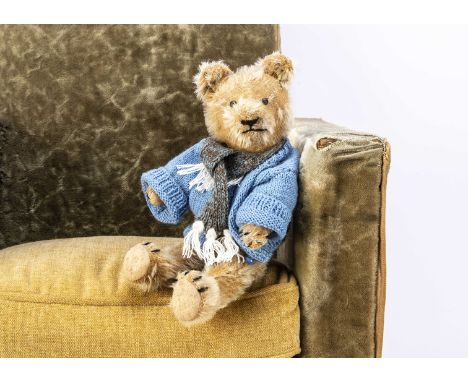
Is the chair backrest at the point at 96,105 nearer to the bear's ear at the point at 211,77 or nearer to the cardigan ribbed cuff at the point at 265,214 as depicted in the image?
the bear's ear at the point at 211,77

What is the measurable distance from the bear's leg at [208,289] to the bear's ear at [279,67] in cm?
38

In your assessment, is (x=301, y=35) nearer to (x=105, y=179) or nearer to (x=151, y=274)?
(x=105, y=179)

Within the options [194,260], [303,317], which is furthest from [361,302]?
[194,260]

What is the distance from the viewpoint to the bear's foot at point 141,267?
105cm

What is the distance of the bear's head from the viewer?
1.09 metres

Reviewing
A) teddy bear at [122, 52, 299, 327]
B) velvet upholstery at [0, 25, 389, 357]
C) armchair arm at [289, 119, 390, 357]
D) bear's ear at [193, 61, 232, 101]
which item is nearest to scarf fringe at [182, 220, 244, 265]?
teddy bear at [122, 52, 299, 327]

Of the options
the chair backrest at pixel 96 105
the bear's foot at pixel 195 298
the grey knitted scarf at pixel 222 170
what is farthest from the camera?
the chair backrest at pixel 96 105

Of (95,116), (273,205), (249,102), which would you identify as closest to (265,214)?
(273,205)

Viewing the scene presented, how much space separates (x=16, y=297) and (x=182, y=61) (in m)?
0.82

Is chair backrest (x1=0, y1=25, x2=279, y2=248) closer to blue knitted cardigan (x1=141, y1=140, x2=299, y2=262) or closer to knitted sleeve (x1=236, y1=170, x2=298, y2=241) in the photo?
A: blue knitted cardigan (x1=141, y1=140, x2=299, y2=262)

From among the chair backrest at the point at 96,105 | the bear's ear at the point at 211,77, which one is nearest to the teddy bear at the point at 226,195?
the bear's ear at the point at 211,77

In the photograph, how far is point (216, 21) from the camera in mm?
1581

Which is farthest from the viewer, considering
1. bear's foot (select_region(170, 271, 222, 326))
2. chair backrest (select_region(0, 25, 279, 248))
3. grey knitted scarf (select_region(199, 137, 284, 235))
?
chair backrest (select_region(0, 25, 279, 248))

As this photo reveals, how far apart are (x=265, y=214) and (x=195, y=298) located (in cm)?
19
